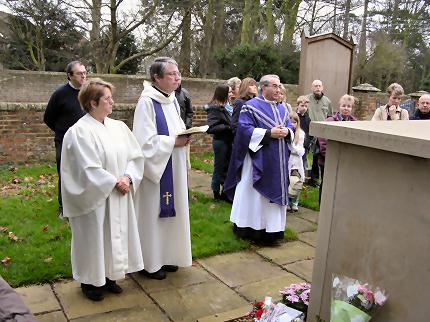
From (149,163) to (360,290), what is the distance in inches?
80.3

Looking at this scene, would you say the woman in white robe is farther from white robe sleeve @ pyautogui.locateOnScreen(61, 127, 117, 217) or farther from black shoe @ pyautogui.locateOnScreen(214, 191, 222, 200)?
black shoe @ pyautogui.locateOnScreen(214, 191, 222, 200)

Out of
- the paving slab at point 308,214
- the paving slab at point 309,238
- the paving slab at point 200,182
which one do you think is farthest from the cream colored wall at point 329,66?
the paving slab at point 309,238

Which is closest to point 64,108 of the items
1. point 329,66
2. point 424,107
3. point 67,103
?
point 67,103

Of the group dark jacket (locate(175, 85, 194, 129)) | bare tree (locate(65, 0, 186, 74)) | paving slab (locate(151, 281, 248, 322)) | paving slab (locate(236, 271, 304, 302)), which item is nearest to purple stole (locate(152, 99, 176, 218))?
paving slab (locate(151, 281, 248, 322))

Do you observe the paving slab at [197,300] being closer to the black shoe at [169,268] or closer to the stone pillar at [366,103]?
the black shoe at [169,268]

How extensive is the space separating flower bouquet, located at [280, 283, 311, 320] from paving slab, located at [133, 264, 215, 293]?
3.58 ft

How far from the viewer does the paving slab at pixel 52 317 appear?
3.31 metres

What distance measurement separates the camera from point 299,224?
5.80 m

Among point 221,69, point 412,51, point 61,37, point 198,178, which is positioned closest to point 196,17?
point 221,69

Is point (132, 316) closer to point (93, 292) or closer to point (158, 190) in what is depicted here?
A: point (93, 292)

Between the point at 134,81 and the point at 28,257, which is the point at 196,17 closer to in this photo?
the point at 134,81

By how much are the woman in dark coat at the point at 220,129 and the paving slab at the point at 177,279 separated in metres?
2.47

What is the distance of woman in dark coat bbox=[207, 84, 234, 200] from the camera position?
248 inches

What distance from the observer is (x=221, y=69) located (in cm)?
1650
